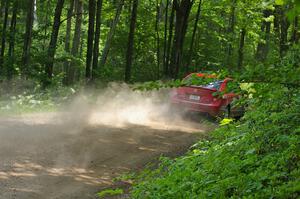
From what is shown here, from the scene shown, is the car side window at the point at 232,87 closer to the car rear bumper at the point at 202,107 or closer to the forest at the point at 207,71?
the forest at the point at 207,71

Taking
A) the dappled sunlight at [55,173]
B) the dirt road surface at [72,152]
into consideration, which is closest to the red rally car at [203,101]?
the dirt road surface at [72,152]

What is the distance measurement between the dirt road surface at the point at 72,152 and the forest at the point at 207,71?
94cm

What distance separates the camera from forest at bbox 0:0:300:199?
5184 millimetres

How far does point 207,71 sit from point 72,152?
17.4 ft

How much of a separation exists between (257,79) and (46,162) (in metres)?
5.59

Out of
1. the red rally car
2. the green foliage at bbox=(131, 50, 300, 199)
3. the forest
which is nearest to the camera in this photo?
the green foliage at bbox=(131, 50, 300, 199)

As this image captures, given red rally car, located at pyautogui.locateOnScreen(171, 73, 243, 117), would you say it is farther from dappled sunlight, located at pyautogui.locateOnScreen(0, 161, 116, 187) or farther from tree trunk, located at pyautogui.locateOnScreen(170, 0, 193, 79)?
tree trunk, located at pyautogui.locateOnScreen(170, 0, 193, 79)

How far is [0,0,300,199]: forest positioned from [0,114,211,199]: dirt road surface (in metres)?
0.94

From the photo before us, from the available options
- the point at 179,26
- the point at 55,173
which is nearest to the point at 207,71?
the point at 55,173

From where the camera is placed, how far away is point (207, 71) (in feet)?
18.3

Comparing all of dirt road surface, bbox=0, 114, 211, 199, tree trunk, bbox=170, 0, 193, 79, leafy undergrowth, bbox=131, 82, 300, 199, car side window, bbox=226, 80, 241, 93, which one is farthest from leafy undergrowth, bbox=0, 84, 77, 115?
car side window, bbox=226, 80, 241, 93

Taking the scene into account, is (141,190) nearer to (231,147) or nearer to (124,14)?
(231,147)

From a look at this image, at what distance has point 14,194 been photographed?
7.14 metres

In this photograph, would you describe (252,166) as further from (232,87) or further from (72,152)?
(72,152)
